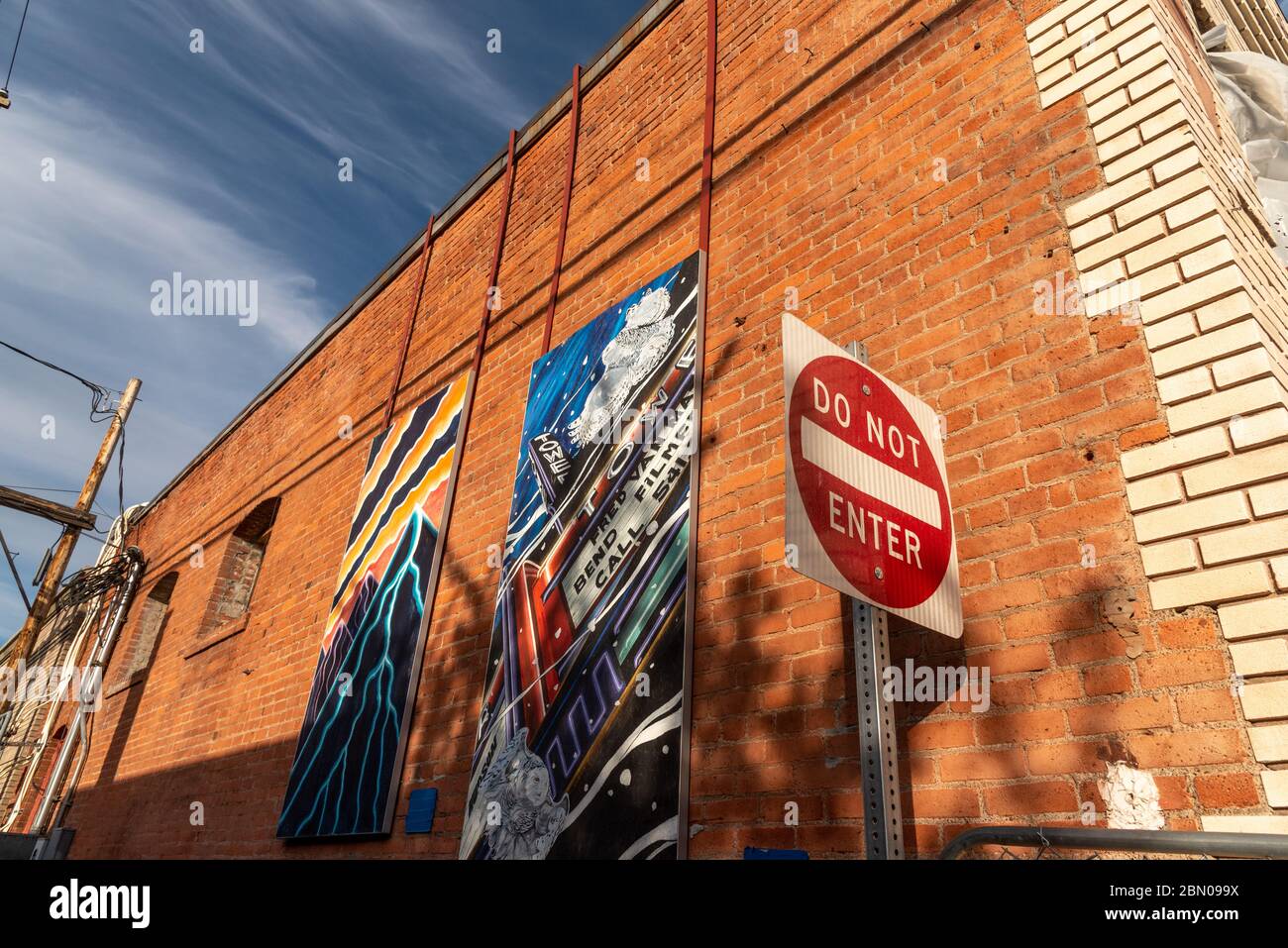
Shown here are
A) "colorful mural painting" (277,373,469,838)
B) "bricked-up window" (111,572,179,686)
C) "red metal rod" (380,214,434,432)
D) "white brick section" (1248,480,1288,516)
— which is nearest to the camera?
"white brick section" (1248,480,1288,516)

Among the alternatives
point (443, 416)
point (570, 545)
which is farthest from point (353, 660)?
point (570, 545)

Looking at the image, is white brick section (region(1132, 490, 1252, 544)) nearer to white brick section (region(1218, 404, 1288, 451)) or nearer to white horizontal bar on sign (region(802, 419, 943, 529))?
white brick section (region(1218, 404, 1288, 451))

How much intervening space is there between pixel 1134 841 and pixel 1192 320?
150cm

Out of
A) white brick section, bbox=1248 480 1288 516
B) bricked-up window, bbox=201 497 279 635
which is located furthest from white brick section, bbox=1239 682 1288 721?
bricked-up window, bbox=201 497 279 635

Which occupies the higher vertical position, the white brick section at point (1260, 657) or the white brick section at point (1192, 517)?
the white brick section at point (1192, 517)

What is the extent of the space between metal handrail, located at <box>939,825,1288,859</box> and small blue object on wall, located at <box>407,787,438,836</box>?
306 centimetres

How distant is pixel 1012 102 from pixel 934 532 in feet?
6.38

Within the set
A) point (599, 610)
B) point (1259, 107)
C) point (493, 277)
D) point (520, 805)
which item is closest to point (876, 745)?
point (599, 610)

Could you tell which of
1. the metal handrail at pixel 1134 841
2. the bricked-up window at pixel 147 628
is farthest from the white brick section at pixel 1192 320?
the bricked-up window at pixel 147 628

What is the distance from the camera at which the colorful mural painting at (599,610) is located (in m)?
3.39

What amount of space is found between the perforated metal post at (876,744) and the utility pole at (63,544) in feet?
51.5

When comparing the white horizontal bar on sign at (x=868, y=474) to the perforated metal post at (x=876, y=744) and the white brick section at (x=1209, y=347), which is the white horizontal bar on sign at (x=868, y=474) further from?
the white brick section at (x=1209, y=347)

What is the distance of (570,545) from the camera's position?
4270 mm

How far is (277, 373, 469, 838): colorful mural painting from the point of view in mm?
4988
